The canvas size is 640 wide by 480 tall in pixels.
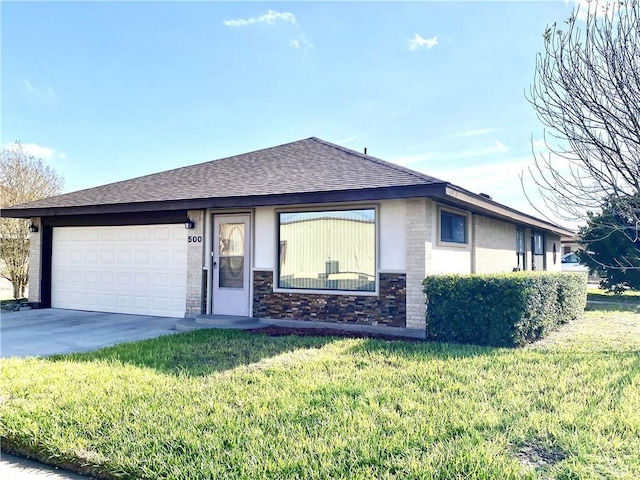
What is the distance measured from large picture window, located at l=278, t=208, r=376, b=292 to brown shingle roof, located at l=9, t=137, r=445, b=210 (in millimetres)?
681

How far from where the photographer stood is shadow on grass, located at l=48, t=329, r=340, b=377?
5781mm

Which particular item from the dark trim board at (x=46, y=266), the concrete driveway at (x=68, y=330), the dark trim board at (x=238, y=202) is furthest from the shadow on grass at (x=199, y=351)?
the dark trim board at (x=46, y=266)

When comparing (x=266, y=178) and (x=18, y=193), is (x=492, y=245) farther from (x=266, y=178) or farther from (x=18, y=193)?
(x=18, y=193)

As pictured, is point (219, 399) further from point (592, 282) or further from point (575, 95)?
point (592, 282)

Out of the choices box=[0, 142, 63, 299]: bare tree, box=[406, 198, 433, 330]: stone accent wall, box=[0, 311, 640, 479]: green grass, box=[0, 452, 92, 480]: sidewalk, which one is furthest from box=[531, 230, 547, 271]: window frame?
box=[0, 142, 63, 299]: bare tree

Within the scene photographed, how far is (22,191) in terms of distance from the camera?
16.7m

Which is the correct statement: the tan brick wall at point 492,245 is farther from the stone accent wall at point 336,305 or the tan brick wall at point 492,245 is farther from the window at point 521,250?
the stone accent wall at point 336,305

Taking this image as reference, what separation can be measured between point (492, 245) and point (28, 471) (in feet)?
37.9

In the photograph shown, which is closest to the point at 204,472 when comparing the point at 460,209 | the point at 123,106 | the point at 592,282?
the point at 460,209

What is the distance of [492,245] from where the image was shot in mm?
12359

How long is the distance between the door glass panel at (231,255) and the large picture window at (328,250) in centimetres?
99

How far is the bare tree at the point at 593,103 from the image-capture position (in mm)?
5566

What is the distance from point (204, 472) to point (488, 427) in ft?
7.49

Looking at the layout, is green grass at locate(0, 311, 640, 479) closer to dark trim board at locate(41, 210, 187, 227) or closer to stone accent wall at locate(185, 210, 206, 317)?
stone accent wall at locate(185, 210, 206, 317)
